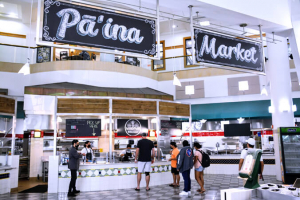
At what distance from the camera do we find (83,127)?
8.77 metres

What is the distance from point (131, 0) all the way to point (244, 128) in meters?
10.6

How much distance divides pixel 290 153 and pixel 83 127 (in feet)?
21.2

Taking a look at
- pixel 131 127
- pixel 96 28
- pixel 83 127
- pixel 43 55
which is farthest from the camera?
pixel 43 55

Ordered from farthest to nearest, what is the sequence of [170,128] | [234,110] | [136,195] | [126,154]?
1. [234,110]
2. [170,128]
3. [126,154]
4. [136,195]

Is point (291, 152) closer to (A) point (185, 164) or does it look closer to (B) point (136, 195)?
(A) point (185, 164)

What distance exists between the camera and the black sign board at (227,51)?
5.07 meters

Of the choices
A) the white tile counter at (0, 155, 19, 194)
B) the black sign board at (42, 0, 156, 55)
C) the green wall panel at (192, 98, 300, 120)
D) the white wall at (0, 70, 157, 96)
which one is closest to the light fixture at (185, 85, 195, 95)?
the green wall panel at (192, 98, 300, 120)

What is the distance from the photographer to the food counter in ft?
27.0

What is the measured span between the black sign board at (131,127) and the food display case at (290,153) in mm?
4379

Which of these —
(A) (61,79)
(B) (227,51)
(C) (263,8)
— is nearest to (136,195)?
(B) (227,51)

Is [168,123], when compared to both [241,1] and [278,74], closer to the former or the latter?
[278,74]

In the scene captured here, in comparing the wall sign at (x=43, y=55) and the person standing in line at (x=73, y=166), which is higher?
the wall sign at (x=43, y=55)

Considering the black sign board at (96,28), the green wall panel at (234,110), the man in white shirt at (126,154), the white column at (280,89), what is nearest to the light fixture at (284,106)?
the white column at (280,89)

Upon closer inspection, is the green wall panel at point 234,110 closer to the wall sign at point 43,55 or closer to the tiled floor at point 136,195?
the tiled floor at point 136,195
